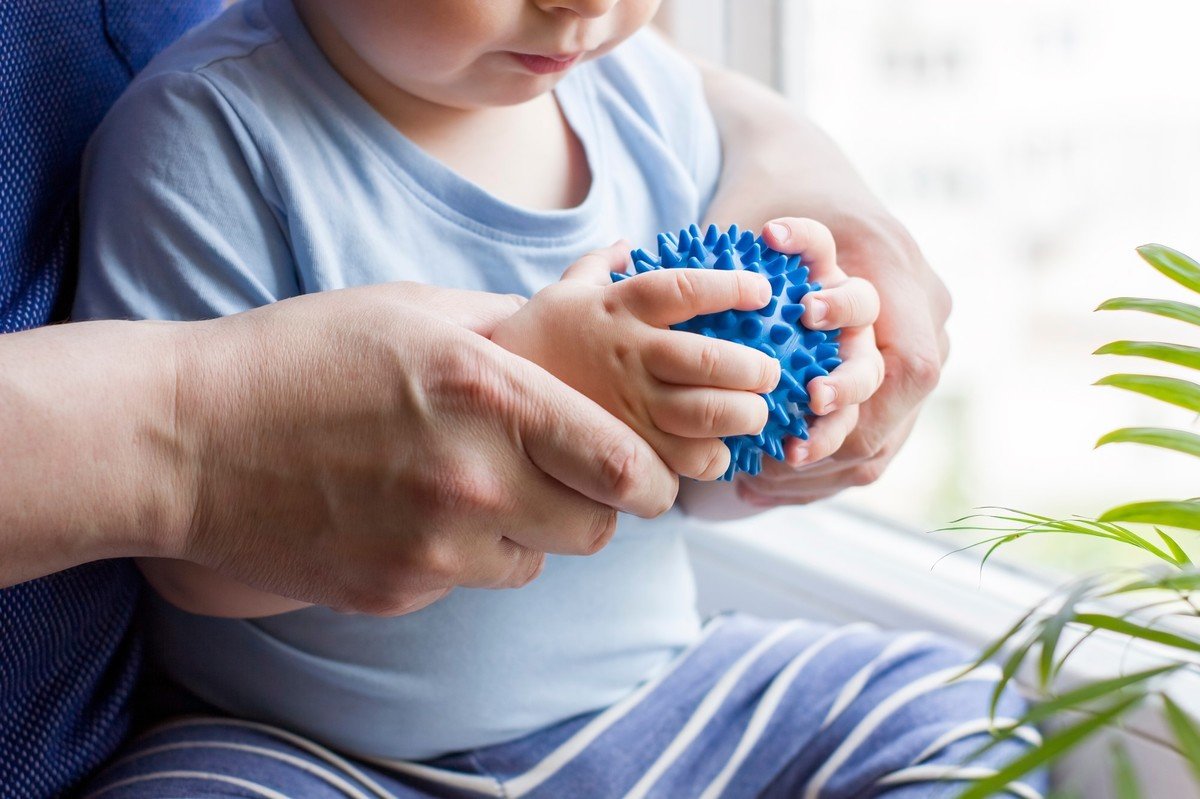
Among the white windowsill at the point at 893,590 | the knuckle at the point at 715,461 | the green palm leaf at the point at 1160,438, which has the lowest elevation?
A: the white windowsill at the point at 893,590

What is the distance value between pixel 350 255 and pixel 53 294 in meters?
0.18

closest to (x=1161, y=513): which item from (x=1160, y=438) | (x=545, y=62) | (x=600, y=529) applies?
(x=1160, y=438)

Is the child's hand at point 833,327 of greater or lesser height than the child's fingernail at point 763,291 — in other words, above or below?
below

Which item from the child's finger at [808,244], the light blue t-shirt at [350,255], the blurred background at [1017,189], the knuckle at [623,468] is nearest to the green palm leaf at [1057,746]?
the knuckle at [623,468]

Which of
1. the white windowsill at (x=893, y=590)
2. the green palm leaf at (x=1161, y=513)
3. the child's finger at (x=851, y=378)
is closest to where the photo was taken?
the green palm leaf at (x=1161, y=513)

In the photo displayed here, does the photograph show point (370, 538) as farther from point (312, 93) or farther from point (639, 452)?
point (312, 93)

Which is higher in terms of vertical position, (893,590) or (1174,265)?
(1174,265)

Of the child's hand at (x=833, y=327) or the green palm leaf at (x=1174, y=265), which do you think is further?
the child's hand at (x=833, y=327)

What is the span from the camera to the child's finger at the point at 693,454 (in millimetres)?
590

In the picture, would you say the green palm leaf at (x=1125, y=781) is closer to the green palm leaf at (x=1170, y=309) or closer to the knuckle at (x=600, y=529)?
the green palm leaf at (x=1170, y=309)

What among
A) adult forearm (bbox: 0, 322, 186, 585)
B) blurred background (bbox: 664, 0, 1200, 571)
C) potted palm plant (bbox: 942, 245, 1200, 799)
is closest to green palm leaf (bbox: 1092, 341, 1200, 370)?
potted palm plant (bbox: 942, 245, 1200, 799)

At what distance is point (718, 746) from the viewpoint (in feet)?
2.77

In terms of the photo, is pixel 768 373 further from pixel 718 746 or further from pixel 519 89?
pixel 718 746

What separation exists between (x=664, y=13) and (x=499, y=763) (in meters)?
0.90
